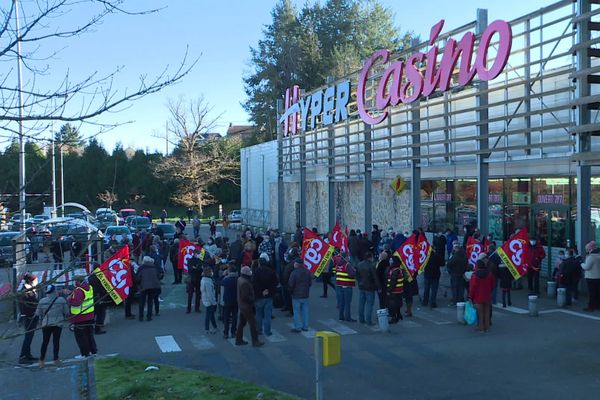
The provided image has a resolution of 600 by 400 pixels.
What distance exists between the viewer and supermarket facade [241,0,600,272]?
735 inches

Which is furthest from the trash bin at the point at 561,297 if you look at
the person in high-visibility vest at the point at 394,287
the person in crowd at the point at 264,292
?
the person in crowd at the point at 264,292

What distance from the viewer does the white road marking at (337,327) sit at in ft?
46.2

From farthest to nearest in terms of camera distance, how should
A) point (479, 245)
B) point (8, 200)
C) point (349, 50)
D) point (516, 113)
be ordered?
point (349, 50), point (516, 113), point (479, 245), point (8, 200)

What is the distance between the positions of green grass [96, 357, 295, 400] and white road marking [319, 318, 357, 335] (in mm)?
4130

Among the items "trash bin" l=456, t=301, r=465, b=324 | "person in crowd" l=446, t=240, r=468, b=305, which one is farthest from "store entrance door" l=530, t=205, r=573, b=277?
"trash bin" l=456, t=301, r=465, b=324

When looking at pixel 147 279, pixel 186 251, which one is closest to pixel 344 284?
pixel 147 279

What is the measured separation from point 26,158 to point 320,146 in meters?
30.6

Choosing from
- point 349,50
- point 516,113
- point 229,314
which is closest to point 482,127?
point 516,113

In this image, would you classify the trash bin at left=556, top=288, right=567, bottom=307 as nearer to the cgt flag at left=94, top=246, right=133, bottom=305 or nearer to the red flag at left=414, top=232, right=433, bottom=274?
the red flag at left=414, top=232, right=433, bottom=274

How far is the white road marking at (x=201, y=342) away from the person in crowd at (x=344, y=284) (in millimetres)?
3389

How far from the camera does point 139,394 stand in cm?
980

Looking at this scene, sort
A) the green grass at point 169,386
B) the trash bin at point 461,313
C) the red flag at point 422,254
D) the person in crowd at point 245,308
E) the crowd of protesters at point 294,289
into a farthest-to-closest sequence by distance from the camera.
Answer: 1. the red flag at point 422,254
2. the trash bin at point 461,313
3. the person in crowd at point 245,308
4. the crowd of protesters at point 294,289
5. the green grass at point 169,386

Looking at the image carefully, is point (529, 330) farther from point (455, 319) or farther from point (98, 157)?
point (98, 157)

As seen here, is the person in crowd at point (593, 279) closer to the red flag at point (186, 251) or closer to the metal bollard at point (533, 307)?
the metal bollard at point (533, 307)
